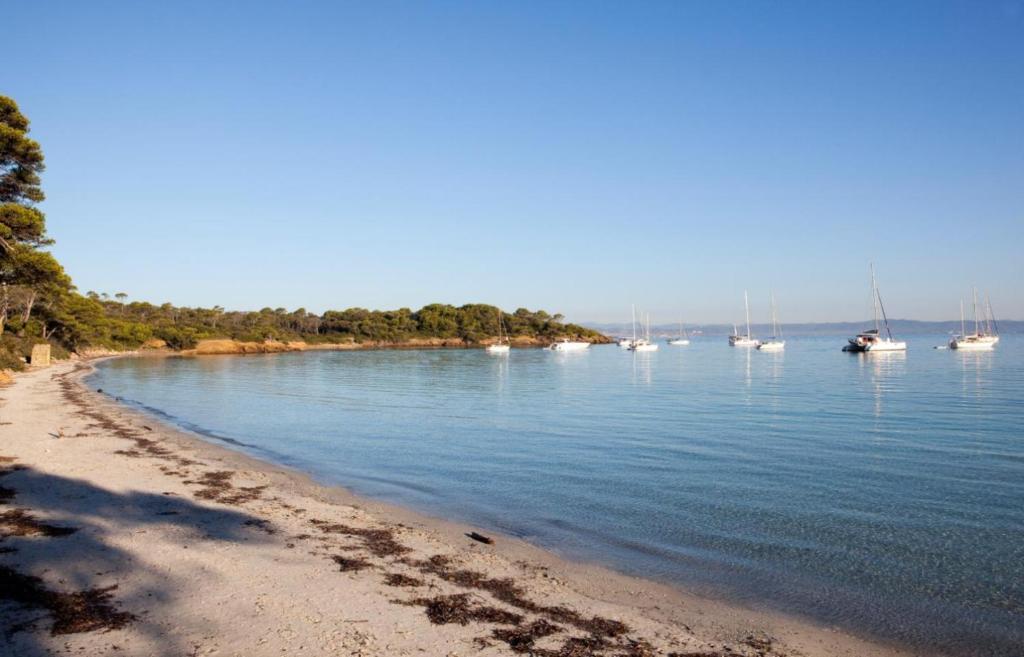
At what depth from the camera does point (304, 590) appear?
8094 mm

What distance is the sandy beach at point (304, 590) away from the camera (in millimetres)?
6688

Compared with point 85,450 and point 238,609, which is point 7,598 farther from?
point 85,450

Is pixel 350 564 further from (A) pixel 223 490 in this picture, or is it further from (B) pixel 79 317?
(B) pixel 79 317

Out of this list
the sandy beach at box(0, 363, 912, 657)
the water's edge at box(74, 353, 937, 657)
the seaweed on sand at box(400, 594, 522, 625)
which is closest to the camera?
the sandy beach at box(0, 363, 912, 657)

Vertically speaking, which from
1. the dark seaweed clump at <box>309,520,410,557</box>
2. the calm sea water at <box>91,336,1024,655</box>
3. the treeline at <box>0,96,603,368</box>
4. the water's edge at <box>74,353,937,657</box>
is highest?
the treeline at <box>0,96,603,368</box>

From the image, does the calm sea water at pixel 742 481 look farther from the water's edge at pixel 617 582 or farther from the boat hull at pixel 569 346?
the boat hull at pixel 569 346

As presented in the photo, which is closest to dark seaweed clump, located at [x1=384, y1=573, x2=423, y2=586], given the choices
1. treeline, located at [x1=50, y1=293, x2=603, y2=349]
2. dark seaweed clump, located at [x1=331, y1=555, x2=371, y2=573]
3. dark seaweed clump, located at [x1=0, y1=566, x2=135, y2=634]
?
dark seaweed clump, located at [x1=331, y1=555, x2=371, y2=573]

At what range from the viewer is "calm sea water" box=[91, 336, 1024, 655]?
963 centimetres

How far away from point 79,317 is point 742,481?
330 ft

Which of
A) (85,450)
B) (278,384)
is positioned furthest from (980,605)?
(278,384)

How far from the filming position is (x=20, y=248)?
29484 mm

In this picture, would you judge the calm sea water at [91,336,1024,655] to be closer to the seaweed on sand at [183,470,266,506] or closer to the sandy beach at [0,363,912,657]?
the sandy beach at [0,363,912,657]

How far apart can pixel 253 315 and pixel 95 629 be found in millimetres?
192354

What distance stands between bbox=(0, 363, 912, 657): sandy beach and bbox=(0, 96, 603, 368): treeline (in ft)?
66.3
